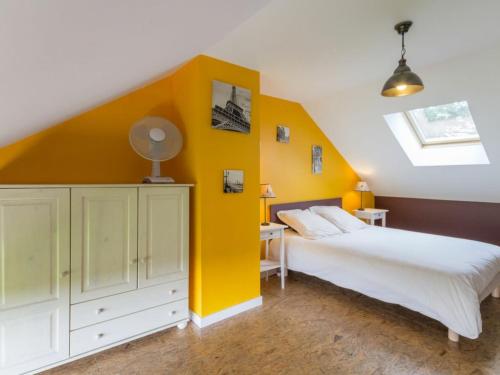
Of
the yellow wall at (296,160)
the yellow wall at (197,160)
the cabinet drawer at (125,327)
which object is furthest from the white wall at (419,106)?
the cabinet drawer at (125,327)

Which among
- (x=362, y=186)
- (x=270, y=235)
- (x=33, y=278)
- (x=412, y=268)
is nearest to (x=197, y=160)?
(x=270, y=235)

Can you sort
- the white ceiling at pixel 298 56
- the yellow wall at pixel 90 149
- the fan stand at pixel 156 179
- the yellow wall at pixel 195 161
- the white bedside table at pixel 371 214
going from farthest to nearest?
the white bedside table at pixel 371 214 < the fan stand at pixel 156 179 < the yellow wall at pixel 195 161 < the yellow wall at pixel 90 149 < the white ceiling at pixel 298 56

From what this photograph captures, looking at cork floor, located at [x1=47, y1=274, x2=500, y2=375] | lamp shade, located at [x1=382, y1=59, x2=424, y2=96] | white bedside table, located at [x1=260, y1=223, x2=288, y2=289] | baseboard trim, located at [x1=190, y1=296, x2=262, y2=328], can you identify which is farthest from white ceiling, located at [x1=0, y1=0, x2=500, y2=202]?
baseboard trim, located at [x1=190, y1=296, x2=262, y2=328]

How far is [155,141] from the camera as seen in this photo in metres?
2.42

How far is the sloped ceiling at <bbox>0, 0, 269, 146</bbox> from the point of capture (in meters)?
0.66

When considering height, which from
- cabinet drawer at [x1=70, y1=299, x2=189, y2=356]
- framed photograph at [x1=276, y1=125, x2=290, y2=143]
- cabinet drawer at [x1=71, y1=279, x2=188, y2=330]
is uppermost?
framed photograph at [x1=276, y1=125, x2=290, y2=143]

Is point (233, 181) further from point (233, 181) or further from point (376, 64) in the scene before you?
point (376, 64)

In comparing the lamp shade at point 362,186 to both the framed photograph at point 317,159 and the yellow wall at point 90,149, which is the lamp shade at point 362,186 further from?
the yellow wall at point 90,149

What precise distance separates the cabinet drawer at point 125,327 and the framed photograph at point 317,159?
111 inches

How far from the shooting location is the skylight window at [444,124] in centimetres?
359

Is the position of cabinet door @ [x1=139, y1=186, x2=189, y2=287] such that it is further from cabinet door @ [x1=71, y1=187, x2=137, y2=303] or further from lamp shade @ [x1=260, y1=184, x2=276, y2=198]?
lamp shade @ [x1=260, y1=184, x2=276, y2=198]

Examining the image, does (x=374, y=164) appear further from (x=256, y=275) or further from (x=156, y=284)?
(x=156, y=284)

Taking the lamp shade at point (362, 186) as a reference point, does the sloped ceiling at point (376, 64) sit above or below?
above

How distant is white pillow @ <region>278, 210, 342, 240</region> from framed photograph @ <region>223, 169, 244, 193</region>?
1177mm
